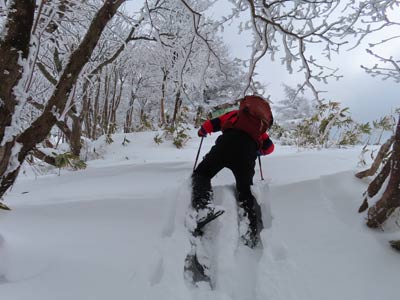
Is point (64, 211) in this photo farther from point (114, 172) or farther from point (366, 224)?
point (366, 224)

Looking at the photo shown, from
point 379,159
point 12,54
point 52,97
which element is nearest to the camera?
point 12,54

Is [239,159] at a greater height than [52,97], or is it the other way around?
[52,97]

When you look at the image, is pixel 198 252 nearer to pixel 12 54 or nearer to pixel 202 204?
pixel 202 204

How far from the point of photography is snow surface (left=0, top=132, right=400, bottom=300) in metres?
1.61

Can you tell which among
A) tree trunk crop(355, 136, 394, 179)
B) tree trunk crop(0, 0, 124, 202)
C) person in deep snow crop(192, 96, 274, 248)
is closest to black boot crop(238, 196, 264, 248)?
person in deep snow crop(192, 96, 274, 248)

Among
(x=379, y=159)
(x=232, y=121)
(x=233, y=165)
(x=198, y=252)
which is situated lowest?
(x=198, y=252)

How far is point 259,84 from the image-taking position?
8.87 ft

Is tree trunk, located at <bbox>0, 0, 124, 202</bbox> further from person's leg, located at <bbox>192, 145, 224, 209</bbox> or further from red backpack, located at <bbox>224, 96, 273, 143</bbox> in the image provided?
red backpack, located at <bbox>224, 96, 273, 143</bbox>

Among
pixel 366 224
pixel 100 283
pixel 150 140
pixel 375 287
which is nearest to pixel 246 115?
pixel 366 224

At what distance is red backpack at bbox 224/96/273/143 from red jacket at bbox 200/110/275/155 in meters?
0.10

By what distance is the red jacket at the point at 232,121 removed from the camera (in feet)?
10.1

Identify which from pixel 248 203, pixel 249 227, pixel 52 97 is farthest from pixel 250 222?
pixel 52 97

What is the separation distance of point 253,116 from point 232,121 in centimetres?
24

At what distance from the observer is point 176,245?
202 cm
